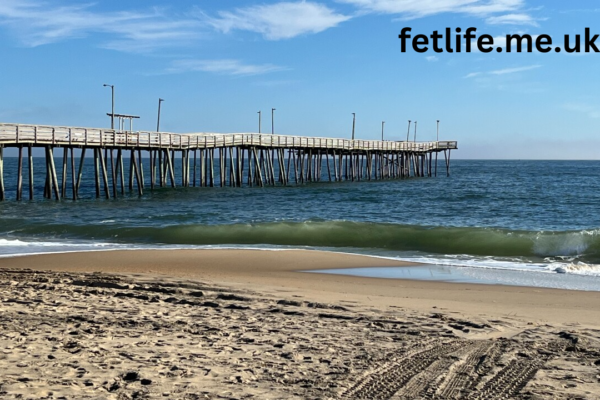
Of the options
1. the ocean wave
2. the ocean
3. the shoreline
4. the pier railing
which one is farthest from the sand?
the pier railing

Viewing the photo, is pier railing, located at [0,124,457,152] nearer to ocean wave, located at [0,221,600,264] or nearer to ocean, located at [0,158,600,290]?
ocean, located at [0,158,600,290]

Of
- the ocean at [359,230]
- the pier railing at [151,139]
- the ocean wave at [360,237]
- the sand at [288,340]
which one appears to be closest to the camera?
the sand at [288,340]

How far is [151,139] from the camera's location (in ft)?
117

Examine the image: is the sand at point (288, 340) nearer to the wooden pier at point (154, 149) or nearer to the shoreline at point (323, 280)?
the shoreline at point (323, 280)

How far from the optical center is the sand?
5164 millimetres

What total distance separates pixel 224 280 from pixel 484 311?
446 cm

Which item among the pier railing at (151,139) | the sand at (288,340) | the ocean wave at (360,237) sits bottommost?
the ocean wave at (360,237)

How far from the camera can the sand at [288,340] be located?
16.9 ft

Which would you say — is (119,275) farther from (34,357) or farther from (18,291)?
(34,357)

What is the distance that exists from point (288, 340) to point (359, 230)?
570 inches

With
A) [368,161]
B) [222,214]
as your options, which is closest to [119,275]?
[222,214]

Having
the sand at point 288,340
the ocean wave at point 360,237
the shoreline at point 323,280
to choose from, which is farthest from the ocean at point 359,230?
the sand at point 288,340

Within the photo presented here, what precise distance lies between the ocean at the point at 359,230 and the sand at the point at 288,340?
341 centimetres

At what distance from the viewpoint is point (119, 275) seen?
37.2ft
